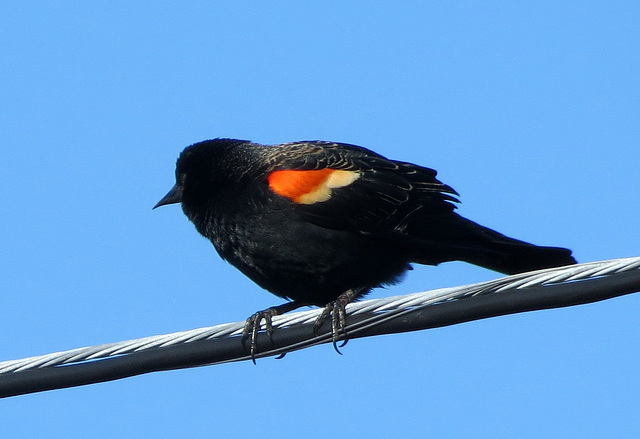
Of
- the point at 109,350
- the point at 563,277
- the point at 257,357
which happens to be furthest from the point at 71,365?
the point at 563,277

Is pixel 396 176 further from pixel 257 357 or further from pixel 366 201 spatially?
pixel 257 357

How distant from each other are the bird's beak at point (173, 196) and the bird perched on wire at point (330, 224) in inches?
7.4

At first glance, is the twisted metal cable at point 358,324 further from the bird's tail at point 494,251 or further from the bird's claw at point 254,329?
the bird's tail at point 494,251

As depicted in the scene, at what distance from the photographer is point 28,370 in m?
3.79

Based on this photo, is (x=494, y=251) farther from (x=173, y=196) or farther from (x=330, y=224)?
(x=173, y=196)

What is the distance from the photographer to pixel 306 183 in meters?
5.96

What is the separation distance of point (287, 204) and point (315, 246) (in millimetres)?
320

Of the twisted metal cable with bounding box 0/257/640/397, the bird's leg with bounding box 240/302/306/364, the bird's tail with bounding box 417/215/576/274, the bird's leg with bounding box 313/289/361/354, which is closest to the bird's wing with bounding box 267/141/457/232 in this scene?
the bird's tail with bounding box 417/215/576/274

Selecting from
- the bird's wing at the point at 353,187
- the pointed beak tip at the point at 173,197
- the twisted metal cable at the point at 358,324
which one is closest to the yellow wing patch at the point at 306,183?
the bird's wing at the point at 353,187

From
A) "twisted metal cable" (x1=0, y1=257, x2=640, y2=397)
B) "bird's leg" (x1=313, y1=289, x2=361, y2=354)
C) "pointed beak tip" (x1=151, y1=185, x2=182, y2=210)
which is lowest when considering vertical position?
"twisted metal cable" (x1=0, y1=257, x2=640, y2=397)

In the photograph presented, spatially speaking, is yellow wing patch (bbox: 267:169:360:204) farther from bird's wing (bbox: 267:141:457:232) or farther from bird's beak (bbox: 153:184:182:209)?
bird's beak (bbox: 153:184:182:209)

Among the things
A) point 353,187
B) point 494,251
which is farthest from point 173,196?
point 494,251

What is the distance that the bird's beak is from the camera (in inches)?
267

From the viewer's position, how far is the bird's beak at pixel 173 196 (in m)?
6.79
